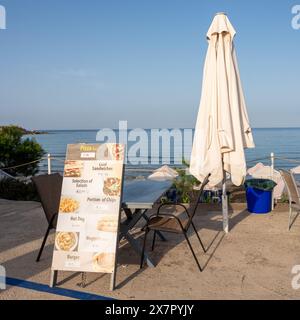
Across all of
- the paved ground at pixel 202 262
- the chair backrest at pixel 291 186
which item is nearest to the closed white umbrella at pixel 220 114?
the chair backrest at pixel 291 186

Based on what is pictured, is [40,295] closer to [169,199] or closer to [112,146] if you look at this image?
[112,146]

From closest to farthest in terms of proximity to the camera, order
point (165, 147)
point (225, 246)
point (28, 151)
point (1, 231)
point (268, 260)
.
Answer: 1. point (268, 260)
2. point (225, 246)
3. point (1, 231)
4. point (28, 151)
5. point (165, 147)

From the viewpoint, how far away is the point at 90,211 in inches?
141

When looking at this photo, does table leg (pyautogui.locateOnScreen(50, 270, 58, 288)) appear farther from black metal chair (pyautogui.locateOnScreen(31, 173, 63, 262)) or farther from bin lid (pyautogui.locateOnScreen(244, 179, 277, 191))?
bin lid (pyautogui.locateOnScreen(244, 179, 277, 191))

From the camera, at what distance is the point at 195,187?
282 inches

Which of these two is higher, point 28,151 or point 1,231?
point 28,151

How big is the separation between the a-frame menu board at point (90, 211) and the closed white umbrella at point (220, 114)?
170cm

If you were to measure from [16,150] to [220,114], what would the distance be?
10.4 metres

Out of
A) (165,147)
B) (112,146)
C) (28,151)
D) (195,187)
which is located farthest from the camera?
(165,147)

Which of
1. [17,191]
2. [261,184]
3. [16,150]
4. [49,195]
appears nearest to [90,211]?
[49,195]

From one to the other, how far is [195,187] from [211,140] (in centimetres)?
235

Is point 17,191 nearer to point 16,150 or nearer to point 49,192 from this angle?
point 16,150
